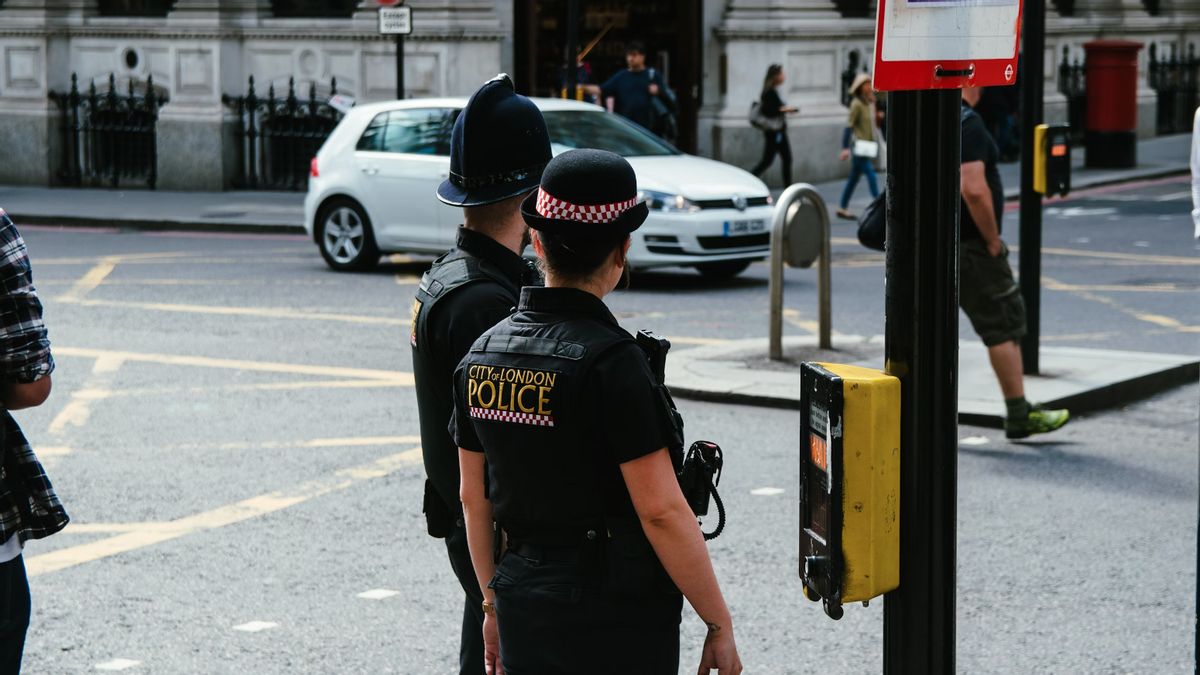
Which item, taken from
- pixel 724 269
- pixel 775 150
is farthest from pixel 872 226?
pixel 775 150

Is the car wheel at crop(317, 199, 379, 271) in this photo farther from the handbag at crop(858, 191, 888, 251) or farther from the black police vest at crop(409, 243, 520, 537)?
the black police vest at crop(409, 243, 520, 537)

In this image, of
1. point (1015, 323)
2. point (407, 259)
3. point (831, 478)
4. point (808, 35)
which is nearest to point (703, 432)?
point (1015, 323)

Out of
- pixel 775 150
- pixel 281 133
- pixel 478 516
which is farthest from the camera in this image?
pixel 281 133

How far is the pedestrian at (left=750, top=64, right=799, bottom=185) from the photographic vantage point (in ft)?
69.9

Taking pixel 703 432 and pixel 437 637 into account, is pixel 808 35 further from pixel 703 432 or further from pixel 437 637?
pixel 437 637

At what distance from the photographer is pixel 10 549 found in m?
3.65

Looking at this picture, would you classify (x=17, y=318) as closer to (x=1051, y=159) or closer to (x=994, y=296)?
(x=994, y=296)

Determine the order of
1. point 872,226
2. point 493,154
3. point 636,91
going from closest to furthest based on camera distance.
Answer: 1. point 493,154
2. point 872,226
3. point 636,91

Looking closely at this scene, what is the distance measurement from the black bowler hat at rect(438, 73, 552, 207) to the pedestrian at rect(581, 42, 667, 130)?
55.8ft

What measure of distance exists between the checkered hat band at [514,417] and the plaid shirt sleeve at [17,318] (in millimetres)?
937

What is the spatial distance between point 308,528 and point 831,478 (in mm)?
3968

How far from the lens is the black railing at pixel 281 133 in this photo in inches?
899

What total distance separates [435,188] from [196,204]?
23.3ft

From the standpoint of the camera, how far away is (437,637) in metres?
5.57
